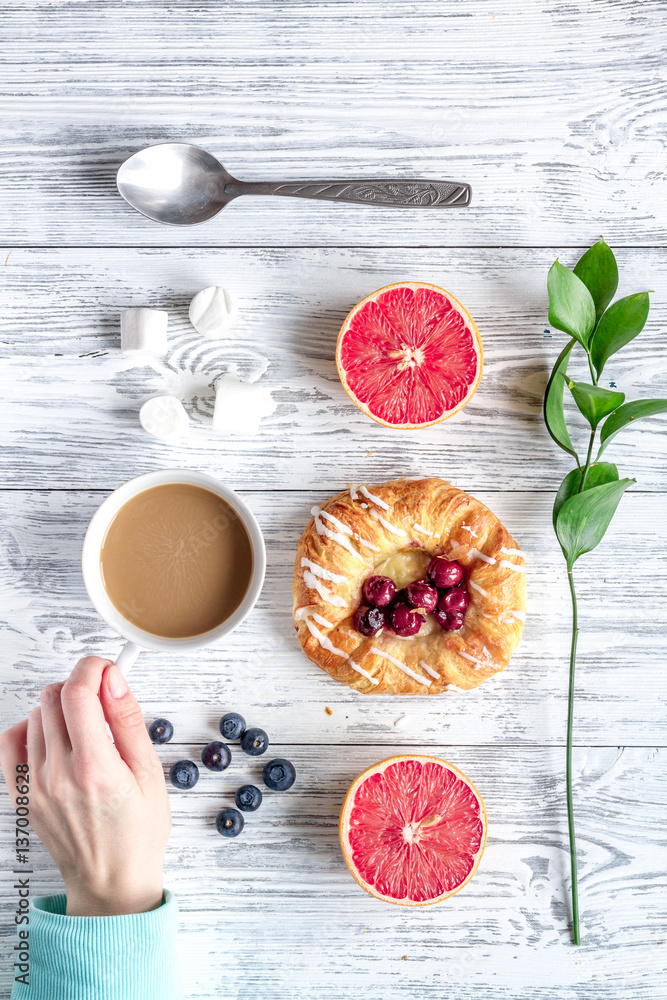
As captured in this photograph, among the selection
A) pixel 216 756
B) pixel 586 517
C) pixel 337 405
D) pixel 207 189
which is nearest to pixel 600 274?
pixel 586 517

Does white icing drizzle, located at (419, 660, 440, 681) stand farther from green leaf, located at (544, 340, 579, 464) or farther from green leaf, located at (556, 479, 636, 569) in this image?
green leaf, located at (544, 340, 579, 464)

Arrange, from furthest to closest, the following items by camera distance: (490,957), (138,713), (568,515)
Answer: (490,957) < (568,515) < (138,713)

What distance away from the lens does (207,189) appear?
155 centimetres

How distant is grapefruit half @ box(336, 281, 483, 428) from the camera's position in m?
1.48

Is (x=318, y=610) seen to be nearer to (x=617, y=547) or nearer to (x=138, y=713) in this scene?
(x=138, y=713)

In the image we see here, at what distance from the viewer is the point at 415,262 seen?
1577mm

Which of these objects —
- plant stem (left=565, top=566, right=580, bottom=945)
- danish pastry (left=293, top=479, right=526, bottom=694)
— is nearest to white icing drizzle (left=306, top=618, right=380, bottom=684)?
danish pastry (left=293, top=479, right=526, bottom=694)

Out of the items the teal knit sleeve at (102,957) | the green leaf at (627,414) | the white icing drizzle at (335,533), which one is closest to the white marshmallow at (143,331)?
the white icing drizzle at (335,533)

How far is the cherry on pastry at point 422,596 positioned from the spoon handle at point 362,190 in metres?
0.82

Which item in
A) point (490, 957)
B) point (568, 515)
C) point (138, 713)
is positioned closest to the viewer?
point (138, 713)

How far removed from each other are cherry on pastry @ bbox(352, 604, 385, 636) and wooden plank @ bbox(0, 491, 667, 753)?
19cm

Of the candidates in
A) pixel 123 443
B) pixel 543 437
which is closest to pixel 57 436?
pixel 123 443

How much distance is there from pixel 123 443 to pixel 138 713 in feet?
1.94

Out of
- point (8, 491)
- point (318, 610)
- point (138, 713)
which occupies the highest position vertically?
point (8, 491)
